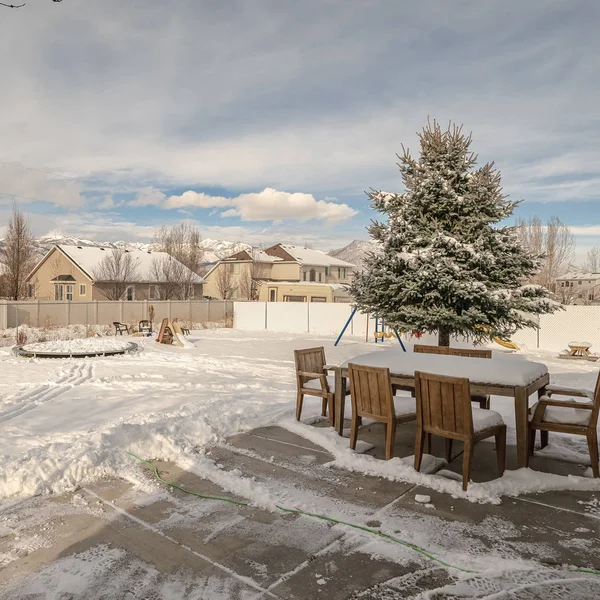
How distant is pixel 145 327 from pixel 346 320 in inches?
367

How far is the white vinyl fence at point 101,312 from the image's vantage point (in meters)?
21.4

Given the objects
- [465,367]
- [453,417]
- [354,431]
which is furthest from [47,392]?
[453,417]

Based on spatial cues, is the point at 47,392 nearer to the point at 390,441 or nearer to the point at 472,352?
the point at 390,441

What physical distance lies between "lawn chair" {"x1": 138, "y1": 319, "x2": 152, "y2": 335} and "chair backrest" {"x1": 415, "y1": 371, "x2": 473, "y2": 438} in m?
17.3

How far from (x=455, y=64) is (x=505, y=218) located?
4.18 metres

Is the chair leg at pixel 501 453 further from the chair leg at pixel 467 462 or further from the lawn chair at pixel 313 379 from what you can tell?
the lawn chair at pixel 313 379

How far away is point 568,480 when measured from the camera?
14.0 ft

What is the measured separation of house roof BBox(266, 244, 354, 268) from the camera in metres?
48.0

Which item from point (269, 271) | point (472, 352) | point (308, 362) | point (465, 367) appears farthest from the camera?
point (269, 271)

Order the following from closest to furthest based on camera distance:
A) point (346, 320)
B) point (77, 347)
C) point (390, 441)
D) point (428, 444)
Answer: point (390, 441), point (428, 444), point (77, 347), point (346, 320)

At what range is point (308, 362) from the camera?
21.5ft

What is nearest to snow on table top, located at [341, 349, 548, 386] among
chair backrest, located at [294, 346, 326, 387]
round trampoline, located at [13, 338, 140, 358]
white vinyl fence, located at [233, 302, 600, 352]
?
chair backrest, located at [294, 346, 326, 387]

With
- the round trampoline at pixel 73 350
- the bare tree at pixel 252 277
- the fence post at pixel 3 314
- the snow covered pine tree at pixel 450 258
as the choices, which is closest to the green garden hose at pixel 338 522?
the snow covered pine tree at pixel 450 258

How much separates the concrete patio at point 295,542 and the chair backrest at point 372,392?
683mm
